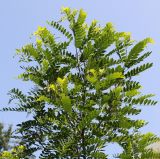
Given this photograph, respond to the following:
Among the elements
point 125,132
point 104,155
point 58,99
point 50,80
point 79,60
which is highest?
point 79,60

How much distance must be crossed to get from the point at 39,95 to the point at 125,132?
1.57 metres

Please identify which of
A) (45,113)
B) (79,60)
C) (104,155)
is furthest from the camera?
(79,60)

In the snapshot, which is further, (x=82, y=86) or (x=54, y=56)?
(x=54, y=56)

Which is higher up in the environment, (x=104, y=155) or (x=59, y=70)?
(x=59, y=70)

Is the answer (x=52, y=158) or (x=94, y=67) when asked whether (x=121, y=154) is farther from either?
(x=94, y=67)

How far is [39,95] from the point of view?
642 cm

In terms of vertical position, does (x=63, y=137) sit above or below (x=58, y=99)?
below

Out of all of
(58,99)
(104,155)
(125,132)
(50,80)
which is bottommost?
(104,155)

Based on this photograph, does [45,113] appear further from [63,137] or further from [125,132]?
[125,132]

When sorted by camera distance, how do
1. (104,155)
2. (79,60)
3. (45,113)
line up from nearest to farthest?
(104,155), (45,113), (79,60)

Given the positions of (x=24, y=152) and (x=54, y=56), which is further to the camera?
(x=54, y=56)

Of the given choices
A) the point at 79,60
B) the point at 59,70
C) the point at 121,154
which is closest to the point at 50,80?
the point at 59,70

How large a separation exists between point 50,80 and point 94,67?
2.58ft

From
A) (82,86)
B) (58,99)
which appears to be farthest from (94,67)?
(58,99)
